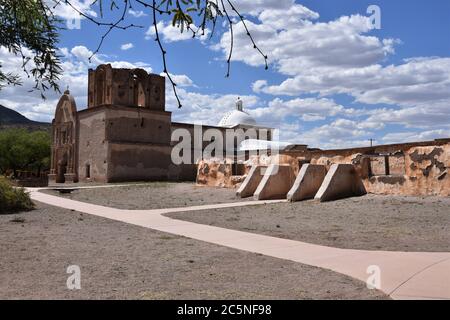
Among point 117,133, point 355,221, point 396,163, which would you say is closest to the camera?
point 355,221

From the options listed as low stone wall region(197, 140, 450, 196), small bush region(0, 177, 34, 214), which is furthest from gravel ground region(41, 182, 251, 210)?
low stone wall region(197, 140, 450, 196)

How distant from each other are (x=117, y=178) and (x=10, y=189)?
20383 millimetres

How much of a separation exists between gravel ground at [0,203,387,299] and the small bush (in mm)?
6013

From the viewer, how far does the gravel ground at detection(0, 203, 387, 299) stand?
5324mm

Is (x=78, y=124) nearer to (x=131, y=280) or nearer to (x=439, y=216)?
(x=439, y=216)

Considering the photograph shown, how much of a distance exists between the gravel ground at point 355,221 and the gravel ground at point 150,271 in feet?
9.08

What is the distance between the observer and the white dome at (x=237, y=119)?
60.1 m

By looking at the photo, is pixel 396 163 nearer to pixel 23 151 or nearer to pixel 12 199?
pixel 12 199

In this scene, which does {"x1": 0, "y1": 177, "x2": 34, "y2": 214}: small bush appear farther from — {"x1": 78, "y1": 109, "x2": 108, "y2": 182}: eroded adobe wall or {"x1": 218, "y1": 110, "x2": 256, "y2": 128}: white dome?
{"x1": 218, "y1": 110, "x2": 256, "y2": 128}: white dome

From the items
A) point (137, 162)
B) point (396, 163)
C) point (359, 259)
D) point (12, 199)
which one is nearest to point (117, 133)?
point (137, 162)

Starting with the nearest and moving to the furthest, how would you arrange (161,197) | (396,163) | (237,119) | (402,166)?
(402,166)
(396,163)
(161,197)
(237,119)

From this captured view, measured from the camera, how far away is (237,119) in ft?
199

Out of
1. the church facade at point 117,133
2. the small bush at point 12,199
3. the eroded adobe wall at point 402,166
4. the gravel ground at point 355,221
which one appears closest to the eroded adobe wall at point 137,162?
the church facade at point 117,133

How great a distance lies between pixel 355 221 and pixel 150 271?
8085 mm
